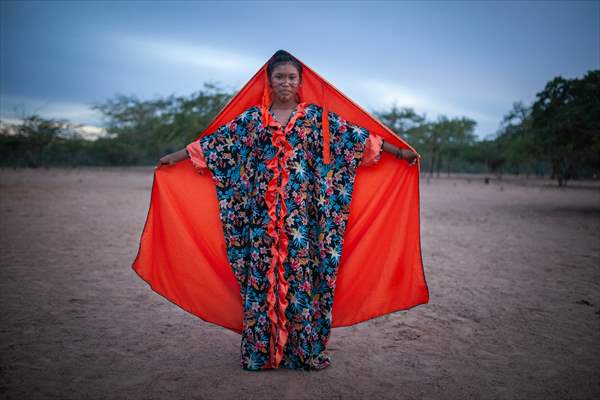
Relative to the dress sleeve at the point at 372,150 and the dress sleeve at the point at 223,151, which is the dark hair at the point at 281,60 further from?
the dress sleeve at the point at 372,150

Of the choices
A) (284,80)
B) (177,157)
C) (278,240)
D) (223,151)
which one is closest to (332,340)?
(278,240)

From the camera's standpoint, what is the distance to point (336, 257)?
298 cm

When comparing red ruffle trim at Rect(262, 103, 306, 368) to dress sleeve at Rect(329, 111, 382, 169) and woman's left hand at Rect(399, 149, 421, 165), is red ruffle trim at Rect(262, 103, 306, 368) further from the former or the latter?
woman's left hand at Rect(399, 149, 421, 165)

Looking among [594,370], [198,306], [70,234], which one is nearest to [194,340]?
[198,306]

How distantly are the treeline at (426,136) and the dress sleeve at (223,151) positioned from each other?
13.3 metres

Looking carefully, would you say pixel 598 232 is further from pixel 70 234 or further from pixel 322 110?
pixel 70 234

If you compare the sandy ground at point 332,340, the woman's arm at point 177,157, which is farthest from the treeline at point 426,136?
the woman's arm at point 177,157

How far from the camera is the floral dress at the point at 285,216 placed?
9.35ft

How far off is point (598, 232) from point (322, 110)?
996cm

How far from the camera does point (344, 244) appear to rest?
321 cm

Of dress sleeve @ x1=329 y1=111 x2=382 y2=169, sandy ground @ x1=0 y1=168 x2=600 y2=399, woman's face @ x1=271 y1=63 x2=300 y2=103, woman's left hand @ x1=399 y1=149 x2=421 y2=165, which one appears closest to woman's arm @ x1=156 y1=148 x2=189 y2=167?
woman's face @ x1=271 y1=63 x2=300 y2=103

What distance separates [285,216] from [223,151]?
68 cm

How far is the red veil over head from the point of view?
10.5ft

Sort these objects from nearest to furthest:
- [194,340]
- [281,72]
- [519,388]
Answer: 1. [519,388]
2. [281,72]
3. [194,340]
